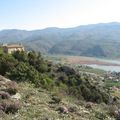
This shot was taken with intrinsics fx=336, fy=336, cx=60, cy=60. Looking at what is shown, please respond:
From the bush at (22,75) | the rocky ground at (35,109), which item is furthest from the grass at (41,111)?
the bush at (22,75)

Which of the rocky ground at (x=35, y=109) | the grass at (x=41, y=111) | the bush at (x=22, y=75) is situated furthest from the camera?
the bush at (x=22, y=75)

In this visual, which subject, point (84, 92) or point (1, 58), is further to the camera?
point (84, 92)

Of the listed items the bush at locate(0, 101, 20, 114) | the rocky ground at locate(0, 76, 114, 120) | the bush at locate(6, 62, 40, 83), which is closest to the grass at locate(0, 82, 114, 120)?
the rocky ground at locate(0, 76, 114, 120)

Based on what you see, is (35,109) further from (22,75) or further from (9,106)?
(22,75)

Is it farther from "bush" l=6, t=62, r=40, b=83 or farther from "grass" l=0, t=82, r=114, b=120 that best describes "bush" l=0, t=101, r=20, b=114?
"bush" l=6, t=62, r=40, b=83

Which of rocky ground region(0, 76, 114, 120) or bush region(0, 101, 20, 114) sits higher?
bush region(0, 101, 20, 114)

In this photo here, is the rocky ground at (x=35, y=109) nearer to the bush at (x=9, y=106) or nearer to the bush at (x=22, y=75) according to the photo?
the bush at (x=9, y=106)

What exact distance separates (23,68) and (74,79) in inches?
545

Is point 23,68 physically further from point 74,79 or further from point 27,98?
point 74,79

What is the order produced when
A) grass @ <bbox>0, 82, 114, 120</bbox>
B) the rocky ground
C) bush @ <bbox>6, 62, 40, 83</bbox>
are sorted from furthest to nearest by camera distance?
1. bush @ <bbox>6, 62, 40, 83</bbox>
2. the rocky ground
3. grass @ <bbox>0, 82, 114, 120</bbox>

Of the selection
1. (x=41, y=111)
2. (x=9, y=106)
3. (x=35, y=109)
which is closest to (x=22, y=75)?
(x=35, y=109)

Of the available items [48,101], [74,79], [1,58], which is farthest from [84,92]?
[48,101]

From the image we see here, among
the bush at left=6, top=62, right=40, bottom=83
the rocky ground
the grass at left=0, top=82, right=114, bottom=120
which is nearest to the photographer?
the grass at left=0, top=82, right=114, bottom=120

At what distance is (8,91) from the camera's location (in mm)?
14867
